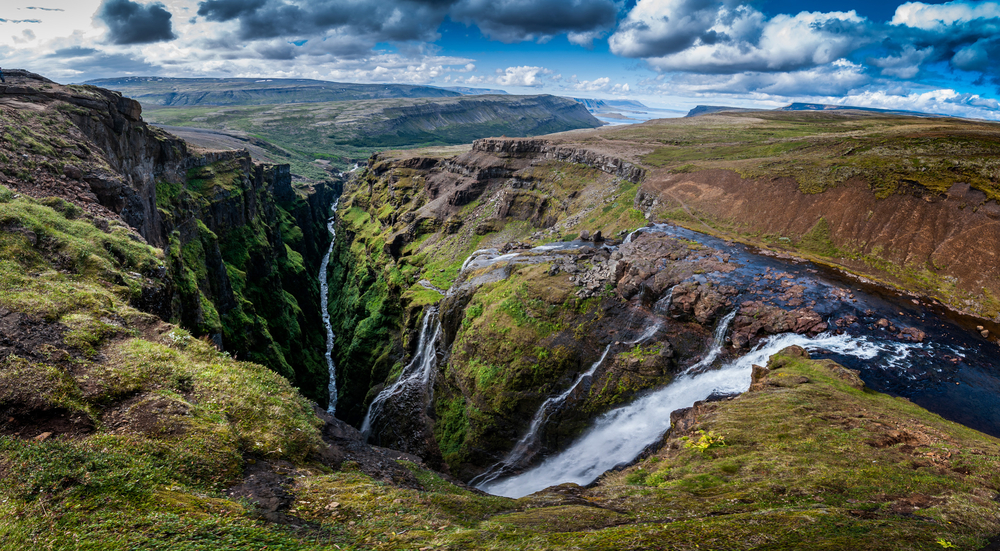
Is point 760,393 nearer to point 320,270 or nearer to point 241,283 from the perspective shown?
point 241,283

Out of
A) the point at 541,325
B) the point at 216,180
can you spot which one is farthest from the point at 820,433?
the point at 216,180

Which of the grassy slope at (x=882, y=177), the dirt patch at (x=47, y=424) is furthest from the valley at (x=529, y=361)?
the grassy slope at (x=882, y=177)

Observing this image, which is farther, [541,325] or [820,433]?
[541,325]

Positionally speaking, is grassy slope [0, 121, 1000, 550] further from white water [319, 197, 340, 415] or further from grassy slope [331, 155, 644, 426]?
white water [319, 197, 340, 415]

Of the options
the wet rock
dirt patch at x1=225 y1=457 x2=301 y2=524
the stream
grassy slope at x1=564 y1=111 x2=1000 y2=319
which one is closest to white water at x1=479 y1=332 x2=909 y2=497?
the stream

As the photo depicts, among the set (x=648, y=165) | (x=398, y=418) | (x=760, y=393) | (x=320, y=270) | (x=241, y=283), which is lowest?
(x=320, y=270)
